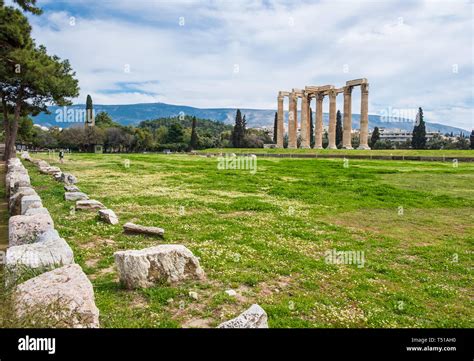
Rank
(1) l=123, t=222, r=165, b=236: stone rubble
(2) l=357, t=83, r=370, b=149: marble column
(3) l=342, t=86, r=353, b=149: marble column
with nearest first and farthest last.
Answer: (1) l=123, t=222, r=165, b=236: stone rubble
(2) l=357, t=83, r=370, b=149: marble column
(3) l=342, t=86, r=353, b=149: marble column

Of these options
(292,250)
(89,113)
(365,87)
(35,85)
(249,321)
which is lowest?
(292,250)

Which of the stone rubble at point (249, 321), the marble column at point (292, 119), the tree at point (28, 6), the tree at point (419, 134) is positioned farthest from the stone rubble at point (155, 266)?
the tree at point (419, 134)

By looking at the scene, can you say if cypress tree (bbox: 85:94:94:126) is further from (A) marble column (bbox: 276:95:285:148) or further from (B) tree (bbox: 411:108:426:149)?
(B) tree (bbox: 411:108:426:149)

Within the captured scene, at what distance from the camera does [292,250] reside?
11.3 meters

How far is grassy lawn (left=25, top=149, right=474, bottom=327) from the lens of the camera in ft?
23.9

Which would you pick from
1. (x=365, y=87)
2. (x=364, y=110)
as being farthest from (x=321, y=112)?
(x=365, y=87)

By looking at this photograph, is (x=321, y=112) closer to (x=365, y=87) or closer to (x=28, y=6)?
(x=365, y=87)

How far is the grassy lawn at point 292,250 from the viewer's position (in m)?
7.28

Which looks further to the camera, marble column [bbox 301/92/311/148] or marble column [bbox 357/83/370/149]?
marble column [bbox 301/92/311/148]

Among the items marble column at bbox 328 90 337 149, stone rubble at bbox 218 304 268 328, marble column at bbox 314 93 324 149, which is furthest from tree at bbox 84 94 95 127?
stone rubble at bbox 218 304 268 328

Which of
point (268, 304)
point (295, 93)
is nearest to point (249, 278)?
point (268, 304)

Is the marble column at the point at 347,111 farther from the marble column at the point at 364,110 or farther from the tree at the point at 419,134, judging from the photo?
the tree at the point at 419,134

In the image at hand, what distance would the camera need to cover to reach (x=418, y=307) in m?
7.73
